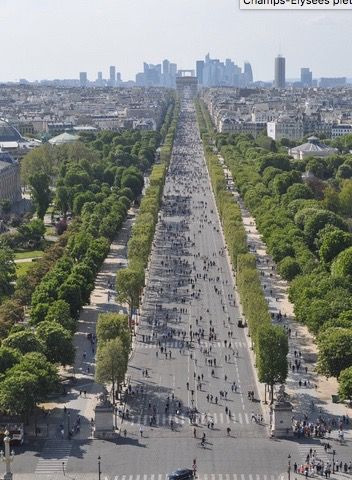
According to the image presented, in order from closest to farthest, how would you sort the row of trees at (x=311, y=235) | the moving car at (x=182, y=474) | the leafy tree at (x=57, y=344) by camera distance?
the moving car at (x=182, y=474), the leafy tree at (x=57, y=344), the row of trees at (x=311, y=235)

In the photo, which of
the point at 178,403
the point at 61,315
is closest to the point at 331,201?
the point at 61,315

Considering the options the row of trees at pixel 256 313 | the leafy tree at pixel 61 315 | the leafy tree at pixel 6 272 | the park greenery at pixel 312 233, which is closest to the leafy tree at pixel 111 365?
the leafy tree at pixel 61 315

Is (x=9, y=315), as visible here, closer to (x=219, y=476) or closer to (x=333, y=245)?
(x=219, y=476)

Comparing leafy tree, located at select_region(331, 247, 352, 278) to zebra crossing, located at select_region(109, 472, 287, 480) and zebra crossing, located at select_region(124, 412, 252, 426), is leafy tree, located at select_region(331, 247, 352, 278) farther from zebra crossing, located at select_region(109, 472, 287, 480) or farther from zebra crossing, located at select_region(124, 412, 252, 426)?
zebra crossing, located at select_region(109, 472, 287, 480)

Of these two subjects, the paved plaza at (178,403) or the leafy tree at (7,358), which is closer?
the paved plaza at (178,403)

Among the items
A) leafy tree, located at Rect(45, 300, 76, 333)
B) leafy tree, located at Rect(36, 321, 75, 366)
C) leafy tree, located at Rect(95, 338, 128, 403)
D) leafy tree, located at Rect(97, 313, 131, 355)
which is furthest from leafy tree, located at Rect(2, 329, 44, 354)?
leafy tree, located at Rect(45, 300, 76, 333)

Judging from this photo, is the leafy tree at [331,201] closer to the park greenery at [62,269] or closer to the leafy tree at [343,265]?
the park greenery at [62,269]
